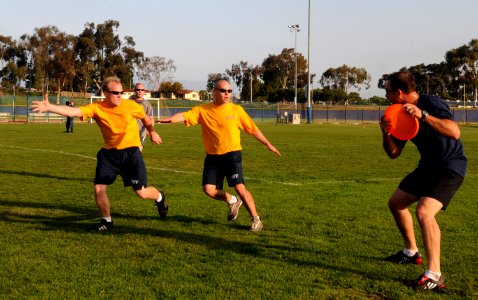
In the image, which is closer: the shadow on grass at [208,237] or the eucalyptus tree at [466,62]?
the shadow on grass at [208,237]

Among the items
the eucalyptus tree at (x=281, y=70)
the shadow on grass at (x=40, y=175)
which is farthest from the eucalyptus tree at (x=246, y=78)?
the shadow on grass at (x=40, y=175)

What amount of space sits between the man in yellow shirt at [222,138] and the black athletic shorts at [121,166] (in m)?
0.73

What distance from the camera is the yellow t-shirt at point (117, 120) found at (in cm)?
711

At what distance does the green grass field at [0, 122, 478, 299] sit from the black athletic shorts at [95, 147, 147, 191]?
0.60 meters

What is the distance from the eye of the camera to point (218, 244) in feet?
21.1

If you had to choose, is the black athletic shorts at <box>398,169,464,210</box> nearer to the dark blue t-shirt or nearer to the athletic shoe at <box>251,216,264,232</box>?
the dark blue t-shirt

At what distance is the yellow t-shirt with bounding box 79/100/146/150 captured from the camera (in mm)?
7105

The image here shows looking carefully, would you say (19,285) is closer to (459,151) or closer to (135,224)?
(135,224)

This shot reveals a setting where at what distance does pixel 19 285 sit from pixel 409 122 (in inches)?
141

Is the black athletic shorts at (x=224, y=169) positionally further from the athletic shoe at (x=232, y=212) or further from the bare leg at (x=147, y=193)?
the bare leg at (x=147, y=193)

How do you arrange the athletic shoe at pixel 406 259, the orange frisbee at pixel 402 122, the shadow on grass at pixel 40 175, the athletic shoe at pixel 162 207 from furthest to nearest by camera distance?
the shadow on grass at pixel 40 175 → the athletic shoe at pixel 162 207 → the athletic shoe at pixel 406 259 → the orange frisbee at pixel 402 122

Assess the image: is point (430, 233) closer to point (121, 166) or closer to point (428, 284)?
point (428, 284)

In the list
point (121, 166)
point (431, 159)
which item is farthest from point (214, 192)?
point (431, 159)

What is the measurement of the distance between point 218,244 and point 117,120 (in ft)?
6.75
